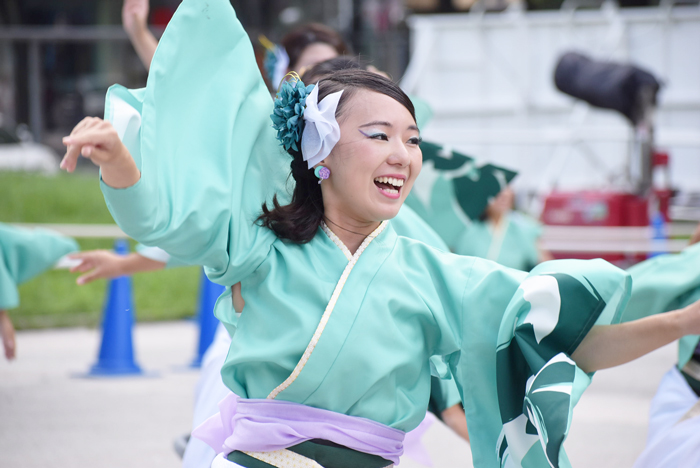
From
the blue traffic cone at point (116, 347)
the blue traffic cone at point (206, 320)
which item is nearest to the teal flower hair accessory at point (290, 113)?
the blue traffic cone at point (116, 347)

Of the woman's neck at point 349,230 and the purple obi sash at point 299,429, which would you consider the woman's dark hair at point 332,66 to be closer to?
the woman's neck at point 349,230

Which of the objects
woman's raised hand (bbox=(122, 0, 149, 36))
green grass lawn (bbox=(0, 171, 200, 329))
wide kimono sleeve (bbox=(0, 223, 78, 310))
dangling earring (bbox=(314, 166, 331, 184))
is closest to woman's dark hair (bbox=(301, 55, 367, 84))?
dangling earring (bbox=(314, 166, 331, 184))

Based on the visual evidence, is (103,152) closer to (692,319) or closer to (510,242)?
(692,319)

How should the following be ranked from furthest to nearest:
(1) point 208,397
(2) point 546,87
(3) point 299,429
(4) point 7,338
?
(2) point 546,87
(4) point 7,338
(1) point 208,397
(3) point 299,429

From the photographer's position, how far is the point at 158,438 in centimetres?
392

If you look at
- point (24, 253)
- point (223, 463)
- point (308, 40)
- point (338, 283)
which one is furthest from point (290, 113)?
point (24, 253)

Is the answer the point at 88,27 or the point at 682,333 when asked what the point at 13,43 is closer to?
the point at 88,27

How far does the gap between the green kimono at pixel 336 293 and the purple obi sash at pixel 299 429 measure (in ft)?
0.07

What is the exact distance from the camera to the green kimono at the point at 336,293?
5.68 ft

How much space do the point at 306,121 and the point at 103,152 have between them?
47cm

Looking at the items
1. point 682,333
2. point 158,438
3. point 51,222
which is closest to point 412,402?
point 682,333

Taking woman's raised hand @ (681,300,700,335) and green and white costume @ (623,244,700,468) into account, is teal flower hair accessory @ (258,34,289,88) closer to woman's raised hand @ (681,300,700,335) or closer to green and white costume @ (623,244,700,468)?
green and white costume @ (623,244,700,468)

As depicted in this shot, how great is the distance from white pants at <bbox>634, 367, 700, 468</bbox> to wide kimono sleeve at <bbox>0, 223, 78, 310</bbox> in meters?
2.85

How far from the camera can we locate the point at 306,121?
1835mm
